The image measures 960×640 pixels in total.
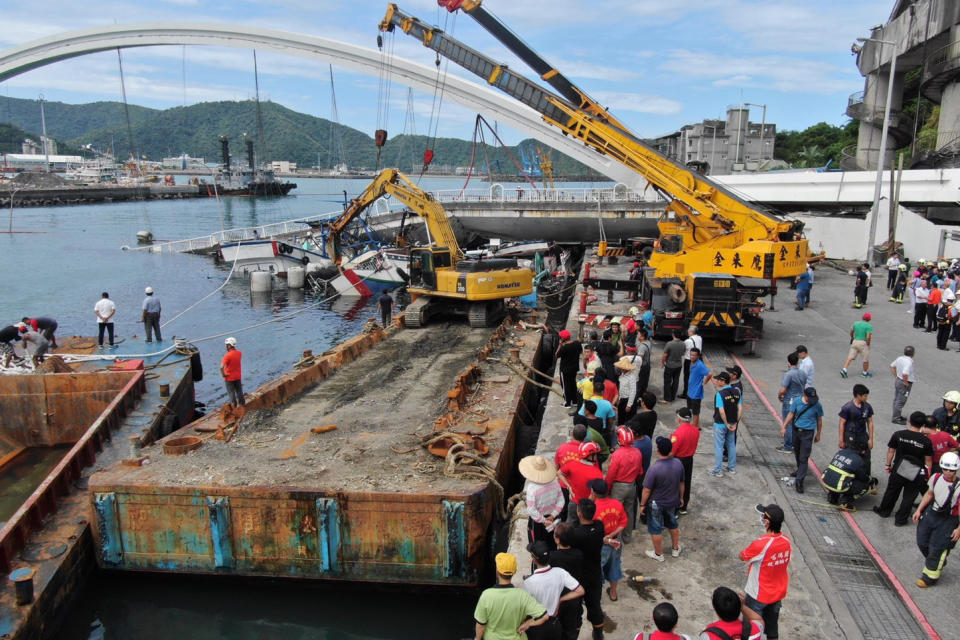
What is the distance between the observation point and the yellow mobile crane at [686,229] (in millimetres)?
13875

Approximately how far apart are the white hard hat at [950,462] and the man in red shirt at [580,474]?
10.2ft

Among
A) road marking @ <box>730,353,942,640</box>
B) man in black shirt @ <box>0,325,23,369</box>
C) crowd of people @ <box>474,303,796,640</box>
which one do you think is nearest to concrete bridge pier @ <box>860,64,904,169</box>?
crowd of people @ <box>474,303,796,640</box>

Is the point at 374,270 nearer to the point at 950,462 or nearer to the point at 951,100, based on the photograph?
the point at 950,462

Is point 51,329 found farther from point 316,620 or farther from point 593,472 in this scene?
point 593,472

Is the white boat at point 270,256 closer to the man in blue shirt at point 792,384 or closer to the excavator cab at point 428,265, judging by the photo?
the excavator cab at point 428,265

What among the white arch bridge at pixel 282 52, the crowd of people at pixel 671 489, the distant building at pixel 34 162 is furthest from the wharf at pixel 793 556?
the distant building at pixel 34 162

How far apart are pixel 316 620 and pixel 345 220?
72.6 feet

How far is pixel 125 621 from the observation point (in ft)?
24.8

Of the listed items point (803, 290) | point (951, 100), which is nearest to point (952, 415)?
point (803, 290)

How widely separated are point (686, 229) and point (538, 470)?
14.7 meters

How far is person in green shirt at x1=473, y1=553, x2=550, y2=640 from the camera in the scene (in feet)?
14.0

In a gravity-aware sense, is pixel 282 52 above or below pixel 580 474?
above

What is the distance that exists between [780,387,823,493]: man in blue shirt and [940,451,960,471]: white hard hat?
1.91 meters

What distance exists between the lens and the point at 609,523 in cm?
530
